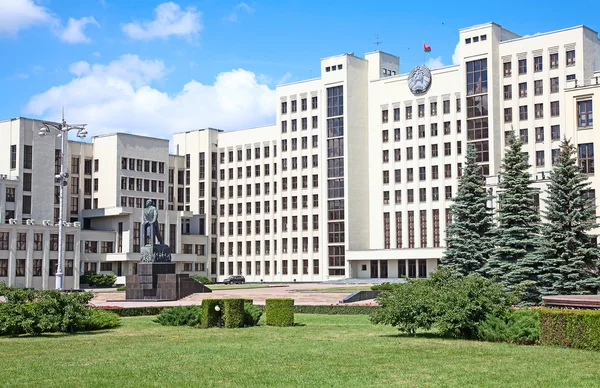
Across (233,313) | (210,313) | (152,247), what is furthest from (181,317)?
(152,247)

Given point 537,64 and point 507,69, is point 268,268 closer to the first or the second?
point 507,69

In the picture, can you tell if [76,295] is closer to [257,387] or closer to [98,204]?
[257,387]

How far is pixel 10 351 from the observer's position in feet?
66.6

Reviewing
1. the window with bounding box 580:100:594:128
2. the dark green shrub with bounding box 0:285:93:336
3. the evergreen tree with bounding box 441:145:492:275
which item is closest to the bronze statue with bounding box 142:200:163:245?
the evergreen tree with bounding box 441:145:492:275

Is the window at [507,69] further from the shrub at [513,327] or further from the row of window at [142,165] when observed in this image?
the shrub at [513,327]

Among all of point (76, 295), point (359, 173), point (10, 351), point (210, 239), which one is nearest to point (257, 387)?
point (10, 351)

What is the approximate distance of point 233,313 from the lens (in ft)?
88.9

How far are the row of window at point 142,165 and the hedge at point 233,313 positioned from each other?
227 ft

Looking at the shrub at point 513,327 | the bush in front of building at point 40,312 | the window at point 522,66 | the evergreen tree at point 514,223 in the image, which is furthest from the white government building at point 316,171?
the shrub at point 513,327

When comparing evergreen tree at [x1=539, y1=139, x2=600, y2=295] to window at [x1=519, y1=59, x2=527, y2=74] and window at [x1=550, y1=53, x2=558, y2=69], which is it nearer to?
window at [x1=550, y1=53, x2=558, y2=69]

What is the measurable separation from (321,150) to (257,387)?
270ft

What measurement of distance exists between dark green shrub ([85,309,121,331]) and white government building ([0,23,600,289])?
163 feet

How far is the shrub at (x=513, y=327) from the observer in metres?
21.0

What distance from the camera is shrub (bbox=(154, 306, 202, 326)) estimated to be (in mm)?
28030
